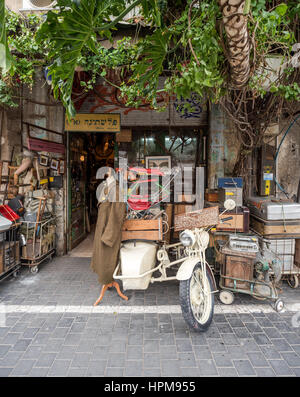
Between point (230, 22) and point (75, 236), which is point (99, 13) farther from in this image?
point (75, 236)

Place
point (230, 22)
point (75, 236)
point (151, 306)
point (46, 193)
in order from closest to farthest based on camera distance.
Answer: point (230, 22) < point (151, 306) < point (46, 193) < point (75, 236)

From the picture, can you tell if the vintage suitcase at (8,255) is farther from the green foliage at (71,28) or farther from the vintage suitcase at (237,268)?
the vintage suitcase at (237,268)

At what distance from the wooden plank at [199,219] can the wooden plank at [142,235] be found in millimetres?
504

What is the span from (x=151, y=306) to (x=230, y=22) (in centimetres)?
398

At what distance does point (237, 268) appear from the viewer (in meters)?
3.72

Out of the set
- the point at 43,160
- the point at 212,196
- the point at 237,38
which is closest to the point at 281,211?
the point at 212,196

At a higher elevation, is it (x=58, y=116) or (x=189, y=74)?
(x=58, y=116)

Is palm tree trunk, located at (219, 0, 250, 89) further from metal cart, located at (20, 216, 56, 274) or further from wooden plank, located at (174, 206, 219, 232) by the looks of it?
metal cart, located at (20, 216, 56, 274)

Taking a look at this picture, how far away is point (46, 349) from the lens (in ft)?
9.34

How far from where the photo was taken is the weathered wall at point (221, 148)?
6.28 metres

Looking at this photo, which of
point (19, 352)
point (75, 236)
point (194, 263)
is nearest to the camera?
point (19, 352)

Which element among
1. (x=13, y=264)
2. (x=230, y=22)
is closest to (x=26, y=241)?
(x=13, y=264)

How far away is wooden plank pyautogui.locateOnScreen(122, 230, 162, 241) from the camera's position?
379 cm

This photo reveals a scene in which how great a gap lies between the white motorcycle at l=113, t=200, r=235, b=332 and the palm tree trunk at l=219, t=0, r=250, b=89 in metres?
1.85
